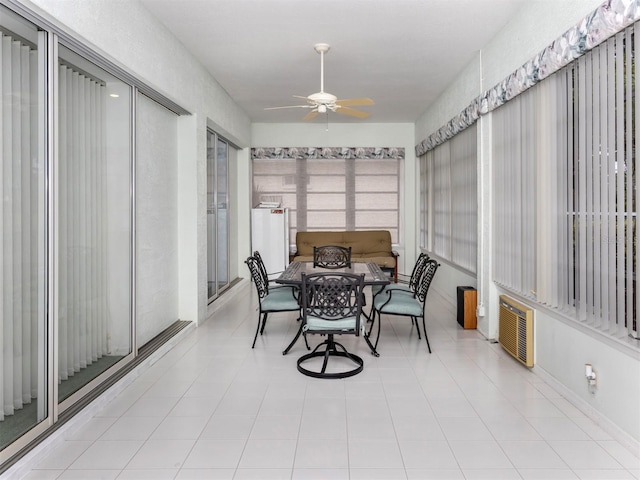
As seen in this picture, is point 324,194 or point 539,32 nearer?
point 539,32

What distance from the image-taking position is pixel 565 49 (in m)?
3.06

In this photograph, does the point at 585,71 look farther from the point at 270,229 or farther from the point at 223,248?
the point at 270,229

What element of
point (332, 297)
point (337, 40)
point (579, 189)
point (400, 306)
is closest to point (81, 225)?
point (332, 297)

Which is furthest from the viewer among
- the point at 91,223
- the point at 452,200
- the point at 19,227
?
the point at 452,200

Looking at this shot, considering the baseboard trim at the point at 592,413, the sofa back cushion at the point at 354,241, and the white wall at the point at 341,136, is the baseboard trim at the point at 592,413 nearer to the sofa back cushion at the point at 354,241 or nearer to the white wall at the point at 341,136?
the sofa back cushion at the point at 354,241

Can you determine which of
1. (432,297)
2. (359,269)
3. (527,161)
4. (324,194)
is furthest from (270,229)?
(527,161)

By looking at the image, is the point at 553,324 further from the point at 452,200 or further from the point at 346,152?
the point at 346,152

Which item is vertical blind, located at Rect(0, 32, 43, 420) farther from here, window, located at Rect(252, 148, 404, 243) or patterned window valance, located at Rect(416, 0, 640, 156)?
window, located at Rect(252, 148, 404, 243)

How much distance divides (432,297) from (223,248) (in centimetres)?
317

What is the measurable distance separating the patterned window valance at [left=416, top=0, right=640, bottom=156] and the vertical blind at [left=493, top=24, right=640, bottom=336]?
3.1 inches

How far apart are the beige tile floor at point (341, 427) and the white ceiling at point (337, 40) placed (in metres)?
2.87

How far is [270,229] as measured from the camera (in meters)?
8.67

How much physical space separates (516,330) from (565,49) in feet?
7.04

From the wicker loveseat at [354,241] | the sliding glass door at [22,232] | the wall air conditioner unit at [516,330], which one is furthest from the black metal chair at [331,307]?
the wicker loveseat at [354,241]
